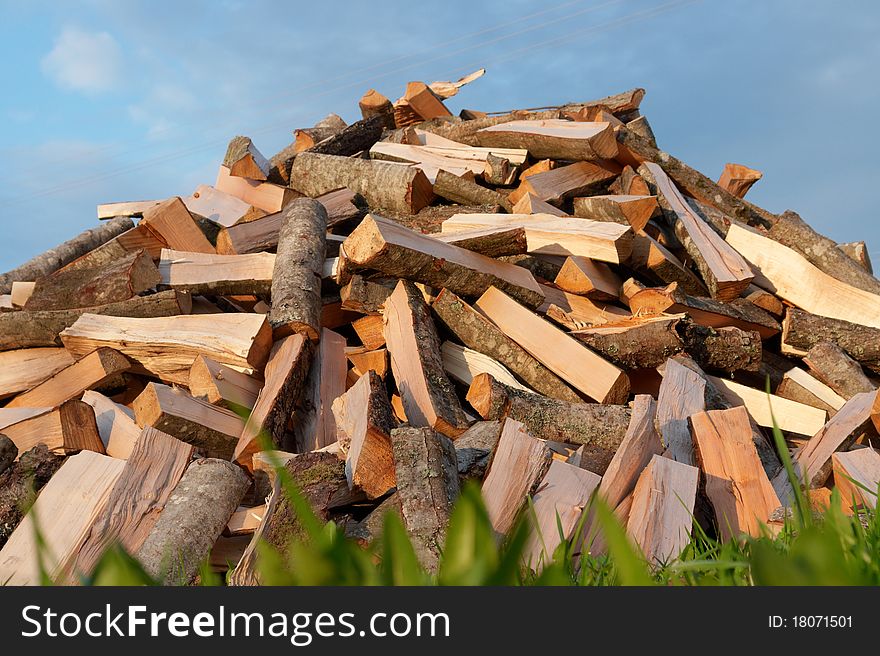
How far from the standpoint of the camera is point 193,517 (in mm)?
3602

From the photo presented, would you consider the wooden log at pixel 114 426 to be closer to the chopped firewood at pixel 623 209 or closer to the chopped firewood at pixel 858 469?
the chopped firewood at pixel 858 469

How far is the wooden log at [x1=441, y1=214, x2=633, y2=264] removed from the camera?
5699 mm

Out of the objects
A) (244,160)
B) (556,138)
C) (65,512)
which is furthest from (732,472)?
(244,160)

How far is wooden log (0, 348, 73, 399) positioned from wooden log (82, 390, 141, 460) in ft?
2.33

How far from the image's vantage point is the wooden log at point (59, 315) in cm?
531

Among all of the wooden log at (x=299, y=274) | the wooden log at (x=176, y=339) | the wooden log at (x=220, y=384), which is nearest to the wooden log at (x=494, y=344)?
the wooden log at (x=299, y=274)

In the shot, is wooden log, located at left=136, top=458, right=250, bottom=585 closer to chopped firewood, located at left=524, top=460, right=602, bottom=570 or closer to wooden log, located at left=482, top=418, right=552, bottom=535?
wooden log, located at left=482, top=418, right=552, bottom=535

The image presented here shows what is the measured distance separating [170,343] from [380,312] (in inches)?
54.4

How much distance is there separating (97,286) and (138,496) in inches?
90.4

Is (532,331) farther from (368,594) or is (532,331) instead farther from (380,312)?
(368,594)

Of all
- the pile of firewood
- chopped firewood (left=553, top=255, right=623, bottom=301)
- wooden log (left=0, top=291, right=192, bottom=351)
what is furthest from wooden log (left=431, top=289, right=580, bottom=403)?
wooden log (left=0, top=291, right=192, bottom=351)

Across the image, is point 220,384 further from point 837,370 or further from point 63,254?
point 837,370

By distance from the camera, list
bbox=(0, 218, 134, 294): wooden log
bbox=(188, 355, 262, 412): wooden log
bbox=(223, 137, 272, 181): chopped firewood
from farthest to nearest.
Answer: bbox=(223, 137, 272, 181): chopped firewood, bbox=(0, 218, 134, 294): wooden log, bbox=(188, 355, 262, 412): wooden log

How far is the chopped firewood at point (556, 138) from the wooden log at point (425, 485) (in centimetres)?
444
